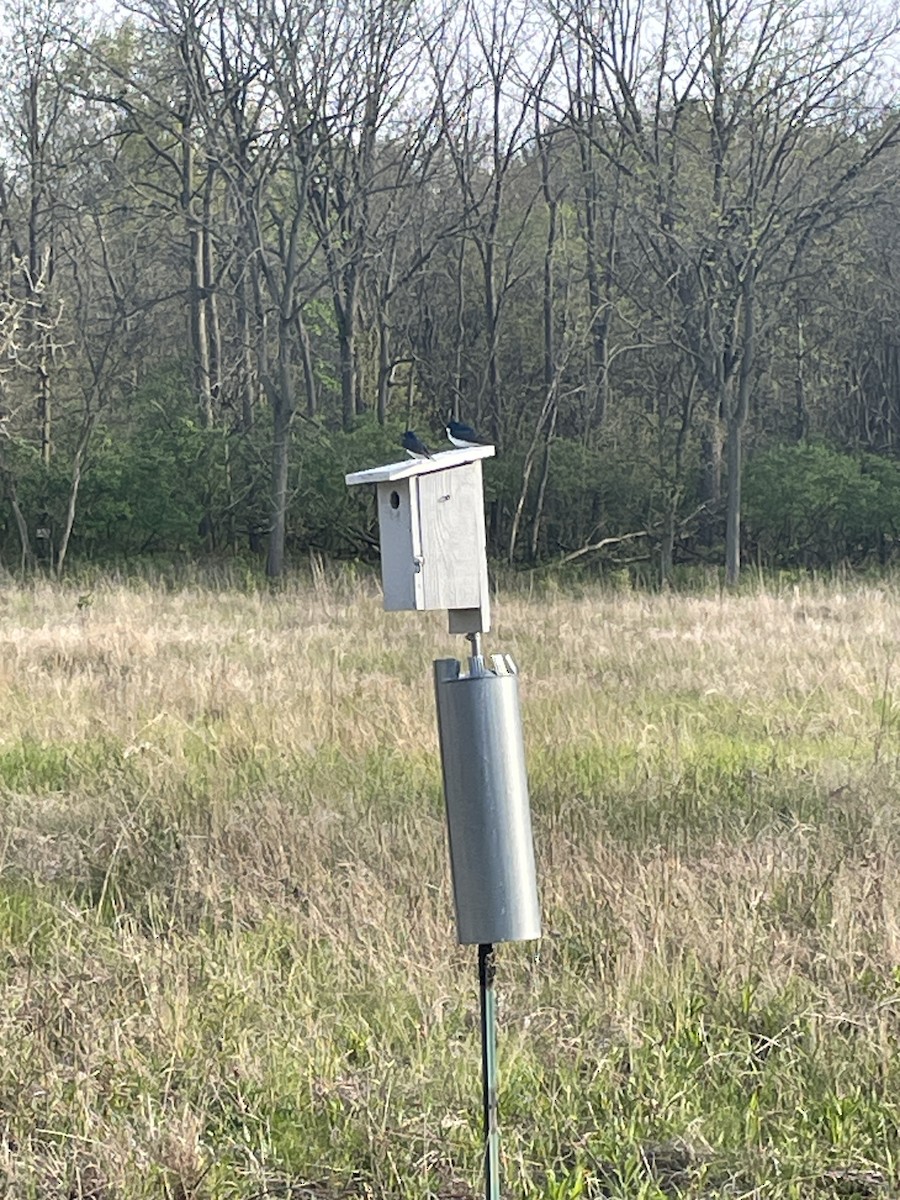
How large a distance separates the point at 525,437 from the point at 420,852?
1860 centimetres

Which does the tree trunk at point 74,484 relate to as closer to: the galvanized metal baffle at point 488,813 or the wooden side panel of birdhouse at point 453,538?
the wooden side panel of birdhouse at point 453,538

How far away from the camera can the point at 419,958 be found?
13.6ft

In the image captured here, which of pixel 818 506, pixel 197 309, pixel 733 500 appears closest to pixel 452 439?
pixel 733 500

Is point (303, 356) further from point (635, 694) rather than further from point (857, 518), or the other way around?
point (635, 694)

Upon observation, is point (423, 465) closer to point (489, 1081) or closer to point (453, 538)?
point (453, 538)

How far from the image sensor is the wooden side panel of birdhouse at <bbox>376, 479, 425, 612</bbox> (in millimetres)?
2932

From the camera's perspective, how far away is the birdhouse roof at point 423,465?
9.57 ft

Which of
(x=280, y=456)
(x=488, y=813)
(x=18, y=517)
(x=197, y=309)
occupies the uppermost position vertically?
(x=197, y=309)

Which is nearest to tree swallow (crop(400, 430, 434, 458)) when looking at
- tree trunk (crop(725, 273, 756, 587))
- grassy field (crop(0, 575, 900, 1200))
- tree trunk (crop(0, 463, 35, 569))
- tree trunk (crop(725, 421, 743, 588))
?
grassy field (crop(0, 575, 900, 1200))

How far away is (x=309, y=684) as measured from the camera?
8844mm

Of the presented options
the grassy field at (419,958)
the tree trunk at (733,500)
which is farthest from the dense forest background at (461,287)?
the grassy field at (419,958)

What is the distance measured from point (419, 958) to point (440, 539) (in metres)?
1.69

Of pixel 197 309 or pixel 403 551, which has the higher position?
pixel 197 309

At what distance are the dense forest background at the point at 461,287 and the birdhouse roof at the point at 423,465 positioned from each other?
1569 centimetres
